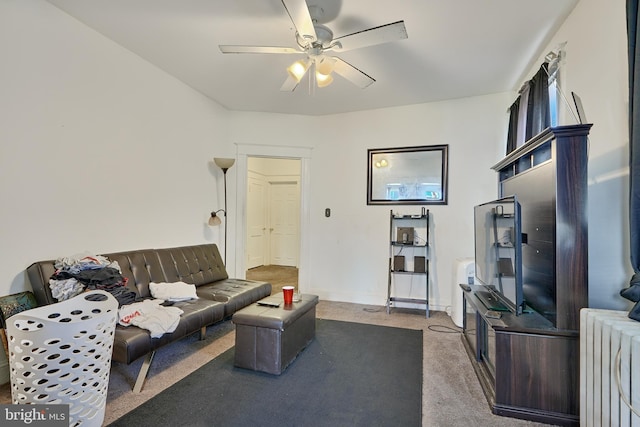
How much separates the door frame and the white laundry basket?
303cm

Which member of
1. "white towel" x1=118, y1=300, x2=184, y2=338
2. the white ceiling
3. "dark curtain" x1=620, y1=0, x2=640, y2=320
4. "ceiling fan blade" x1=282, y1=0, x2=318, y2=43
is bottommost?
"white towel" x1=118, y1=300, x2=184, y2=338

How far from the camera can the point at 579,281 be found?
1.76 meters

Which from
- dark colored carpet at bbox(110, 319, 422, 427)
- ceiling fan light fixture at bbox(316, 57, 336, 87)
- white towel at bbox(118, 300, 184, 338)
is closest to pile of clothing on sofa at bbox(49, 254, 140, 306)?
white towel at bbox(118, 300, 184, 338)

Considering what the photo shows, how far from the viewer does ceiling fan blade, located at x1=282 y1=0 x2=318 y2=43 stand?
181 cm

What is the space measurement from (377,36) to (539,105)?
1605 millimetres

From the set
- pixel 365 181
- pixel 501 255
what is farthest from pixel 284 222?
pixel 501 255

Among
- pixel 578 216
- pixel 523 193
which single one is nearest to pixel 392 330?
pixel 523 193

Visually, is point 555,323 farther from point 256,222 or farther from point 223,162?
point 256,222

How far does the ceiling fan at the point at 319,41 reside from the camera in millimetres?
1920

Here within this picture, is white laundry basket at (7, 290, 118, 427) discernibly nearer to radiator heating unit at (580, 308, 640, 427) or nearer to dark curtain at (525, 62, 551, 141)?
radiator heating unit at (580, 308, 640, 427)

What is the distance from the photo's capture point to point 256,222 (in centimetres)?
713

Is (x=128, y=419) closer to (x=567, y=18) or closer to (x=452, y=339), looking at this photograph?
(x=452, y=339)

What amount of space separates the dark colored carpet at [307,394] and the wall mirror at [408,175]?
1995 millimetres
